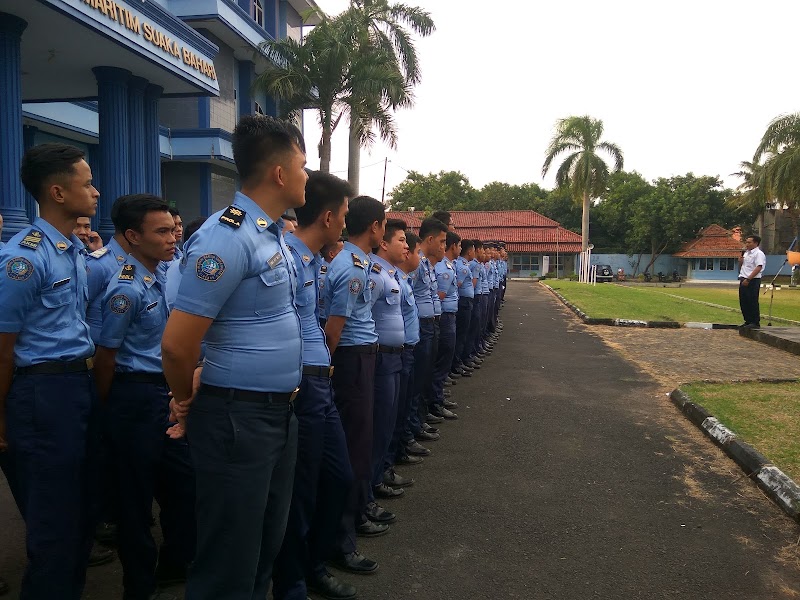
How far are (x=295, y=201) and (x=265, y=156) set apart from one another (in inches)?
7.5

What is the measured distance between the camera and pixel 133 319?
112 inches

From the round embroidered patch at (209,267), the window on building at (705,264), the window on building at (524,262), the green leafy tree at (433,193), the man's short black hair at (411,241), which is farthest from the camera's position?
the green leafy tree at (433,193)

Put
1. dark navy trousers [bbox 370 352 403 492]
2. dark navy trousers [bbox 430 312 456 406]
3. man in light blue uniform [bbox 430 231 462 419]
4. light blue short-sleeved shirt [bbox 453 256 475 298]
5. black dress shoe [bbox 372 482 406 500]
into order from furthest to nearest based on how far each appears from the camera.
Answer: light blue short-sleeved shirt [bbox 453 256 475 298] < man in light blue uniform [bbox 430 231 462 419] < dark navy trousers [bbox 430 312 456 406] < black dress shoe [bbox 372 482 406 500] < dark navy trousers [bbox 370 352 403 492]

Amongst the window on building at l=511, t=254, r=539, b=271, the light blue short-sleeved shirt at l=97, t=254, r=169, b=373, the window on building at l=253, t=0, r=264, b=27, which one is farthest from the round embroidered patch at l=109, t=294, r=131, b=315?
the window on building at l=511, t=254, r=539, b=271

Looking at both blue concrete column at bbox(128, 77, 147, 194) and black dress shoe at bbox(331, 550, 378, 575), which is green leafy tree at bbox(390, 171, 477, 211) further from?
black dress shoe at bbox(331, 550, 378, 575)

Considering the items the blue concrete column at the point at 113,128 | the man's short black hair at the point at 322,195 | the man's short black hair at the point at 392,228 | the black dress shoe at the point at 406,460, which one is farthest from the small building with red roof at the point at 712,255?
the man's short black hair at the point at 322,195

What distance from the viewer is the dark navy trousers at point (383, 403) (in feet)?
12.3

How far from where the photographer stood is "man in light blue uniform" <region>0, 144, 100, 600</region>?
2420 millimetres

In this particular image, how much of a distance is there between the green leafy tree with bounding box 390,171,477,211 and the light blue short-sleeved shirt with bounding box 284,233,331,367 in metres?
51.4

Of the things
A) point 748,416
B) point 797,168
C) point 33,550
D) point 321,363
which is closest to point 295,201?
point 321,363

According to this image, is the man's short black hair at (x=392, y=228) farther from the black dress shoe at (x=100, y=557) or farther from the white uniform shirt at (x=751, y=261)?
the white uniform shirt at (x=751, y=261)

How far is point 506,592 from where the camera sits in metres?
3.02

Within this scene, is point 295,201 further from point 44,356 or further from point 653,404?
point 653,404

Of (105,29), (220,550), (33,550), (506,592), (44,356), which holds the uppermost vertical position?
(105,29)
